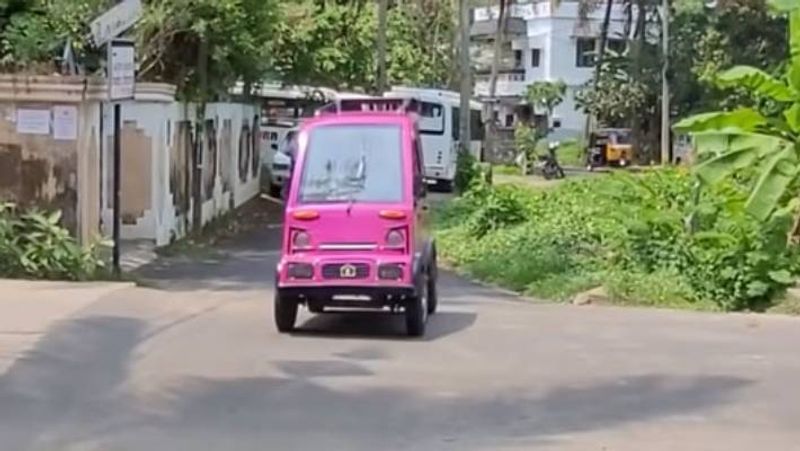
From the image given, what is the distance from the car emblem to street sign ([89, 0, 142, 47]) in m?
6.26

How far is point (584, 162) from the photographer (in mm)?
69312

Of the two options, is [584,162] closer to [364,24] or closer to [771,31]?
[771,31]

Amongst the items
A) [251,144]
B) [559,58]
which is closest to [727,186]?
[251,144]

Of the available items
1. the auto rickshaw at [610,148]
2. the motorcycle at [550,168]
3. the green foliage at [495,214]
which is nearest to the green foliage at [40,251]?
the green foliage at [495,214]

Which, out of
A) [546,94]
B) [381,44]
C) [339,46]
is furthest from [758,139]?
[546,94]

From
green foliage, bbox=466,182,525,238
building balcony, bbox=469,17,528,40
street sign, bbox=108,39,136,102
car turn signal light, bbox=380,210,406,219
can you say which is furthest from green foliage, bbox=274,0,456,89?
building balcony, bbox=469,17,528,40

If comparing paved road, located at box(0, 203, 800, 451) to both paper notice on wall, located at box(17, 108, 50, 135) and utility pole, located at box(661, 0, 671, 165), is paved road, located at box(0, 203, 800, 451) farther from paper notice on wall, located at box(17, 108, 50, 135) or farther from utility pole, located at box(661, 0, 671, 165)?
utility pole, located at box(661, 0, 671, 165)

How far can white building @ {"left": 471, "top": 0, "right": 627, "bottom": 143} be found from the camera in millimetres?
84125

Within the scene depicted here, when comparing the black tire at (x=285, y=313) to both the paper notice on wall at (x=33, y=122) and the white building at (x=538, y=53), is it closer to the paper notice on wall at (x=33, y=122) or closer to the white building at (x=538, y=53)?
the paper notice on wall at (x=33, y=122)

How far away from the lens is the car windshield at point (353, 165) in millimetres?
14805

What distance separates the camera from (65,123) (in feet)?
67.3

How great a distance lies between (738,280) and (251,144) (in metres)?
23.7

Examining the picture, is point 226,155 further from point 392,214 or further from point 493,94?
point 493,94

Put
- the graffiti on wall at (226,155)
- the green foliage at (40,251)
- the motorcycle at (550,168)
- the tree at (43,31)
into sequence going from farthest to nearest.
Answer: the motorcycle at (550,168) < the graffiti on wall at (226,155) < the tree at (43,31) < the green foliage at (40,251)
